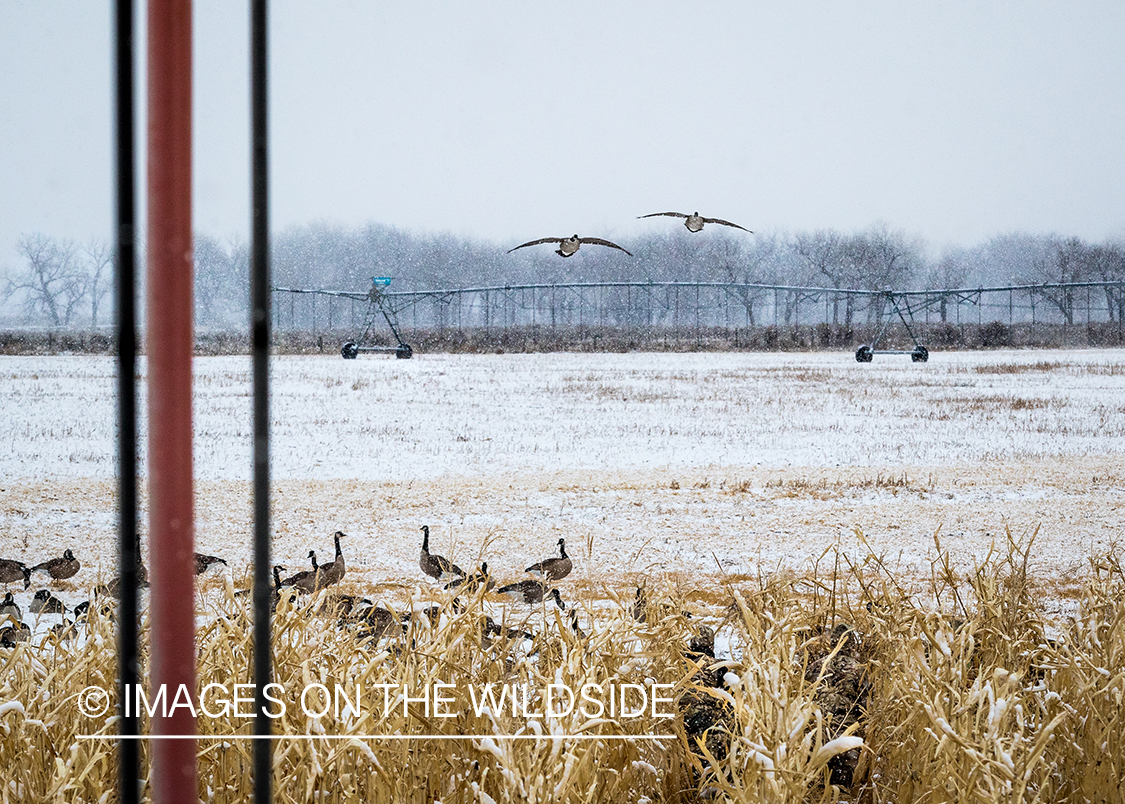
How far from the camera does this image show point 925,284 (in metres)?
4.70

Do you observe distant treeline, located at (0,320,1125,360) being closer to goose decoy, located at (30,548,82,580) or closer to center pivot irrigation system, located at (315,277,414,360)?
center pivot irrigation system, located at (315,277,414,360)

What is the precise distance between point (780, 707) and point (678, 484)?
9.15 feet

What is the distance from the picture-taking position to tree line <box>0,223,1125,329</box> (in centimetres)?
418

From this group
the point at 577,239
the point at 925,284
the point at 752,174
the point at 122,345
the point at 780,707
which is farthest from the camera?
the point at 752,174

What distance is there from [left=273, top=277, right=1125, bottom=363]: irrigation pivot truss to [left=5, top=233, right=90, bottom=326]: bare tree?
901 mm

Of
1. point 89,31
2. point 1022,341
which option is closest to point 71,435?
point 89,31

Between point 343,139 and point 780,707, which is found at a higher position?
point 343,139

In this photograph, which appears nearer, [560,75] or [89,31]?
[89,31]

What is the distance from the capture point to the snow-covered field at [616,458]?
3.14m

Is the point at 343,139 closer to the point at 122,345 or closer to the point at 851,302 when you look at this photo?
the point at 851,302

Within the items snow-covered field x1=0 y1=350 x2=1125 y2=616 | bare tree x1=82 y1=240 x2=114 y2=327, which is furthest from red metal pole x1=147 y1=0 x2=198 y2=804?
bare tree x1=82 y1=240 x2=114 y2=327

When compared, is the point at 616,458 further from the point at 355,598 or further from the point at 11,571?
the point at 11,571

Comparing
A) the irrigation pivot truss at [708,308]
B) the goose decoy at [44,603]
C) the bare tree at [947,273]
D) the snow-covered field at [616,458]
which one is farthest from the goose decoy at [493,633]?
the bare tree at [947,273]

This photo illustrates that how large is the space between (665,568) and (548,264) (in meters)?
2.78
